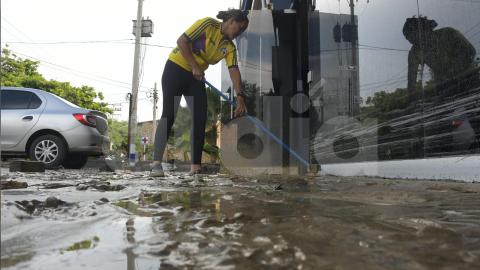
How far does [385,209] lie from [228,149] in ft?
18.1

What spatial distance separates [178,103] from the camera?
4270 mm

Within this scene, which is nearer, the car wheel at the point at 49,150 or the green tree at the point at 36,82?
the car wheel at the point at 49,150

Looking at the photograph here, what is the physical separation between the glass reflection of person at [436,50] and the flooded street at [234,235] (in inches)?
45.0

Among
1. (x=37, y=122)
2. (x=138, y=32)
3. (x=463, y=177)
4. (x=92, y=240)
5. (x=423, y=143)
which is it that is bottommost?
(x=92, y=240)

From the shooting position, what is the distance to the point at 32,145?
664 cm

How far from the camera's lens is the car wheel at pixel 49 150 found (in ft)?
21.8

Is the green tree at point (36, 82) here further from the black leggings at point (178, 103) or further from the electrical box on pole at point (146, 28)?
the black leggings at point (178, 103)

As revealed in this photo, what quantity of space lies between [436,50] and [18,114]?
5.13 meters

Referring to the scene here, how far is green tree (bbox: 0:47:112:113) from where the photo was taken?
17375 mm

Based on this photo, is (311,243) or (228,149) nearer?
(311,243)

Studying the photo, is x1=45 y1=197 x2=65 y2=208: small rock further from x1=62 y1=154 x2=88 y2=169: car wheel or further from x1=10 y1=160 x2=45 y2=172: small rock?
x1=62 y1=154 x2=88 y2=169: car wheel

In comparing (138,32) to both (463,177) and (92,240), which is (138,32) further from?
(92,240)

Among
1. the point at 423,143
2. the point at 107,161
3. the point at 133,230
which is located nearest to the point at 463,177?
the point at 423,143

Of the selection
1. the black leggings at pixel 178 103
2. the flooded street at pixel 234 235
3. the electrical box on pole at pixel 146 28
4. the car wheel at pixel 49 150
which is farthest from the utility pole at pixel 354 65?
the electrical box on pole at pixel 146 28
